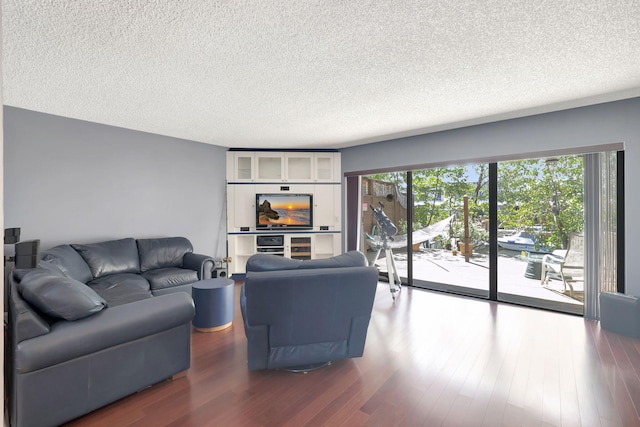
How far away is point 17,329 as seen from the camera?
1.66m

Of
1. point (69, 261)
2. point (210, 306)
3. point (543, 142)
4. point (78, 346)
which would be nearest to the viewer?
point (78, 346)

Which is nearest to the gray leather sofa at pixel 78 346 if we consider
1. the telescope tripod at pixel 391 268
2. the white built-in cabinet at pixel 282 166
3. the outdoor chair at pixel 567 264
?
the telescope tripod at pixel 391 268

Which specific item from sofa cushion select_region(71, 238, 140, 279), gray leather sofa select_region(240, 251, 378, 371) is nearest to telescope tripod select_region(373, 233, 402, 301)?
gray leather sofa select_region(240, 251, 378, 371)

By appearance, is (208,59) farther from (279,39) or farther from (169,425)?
(169,425)

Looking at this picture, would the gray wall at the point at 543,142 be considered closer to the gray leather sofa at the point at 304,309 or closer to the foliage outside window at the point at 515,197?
the foliage outside window at the point at 515,197

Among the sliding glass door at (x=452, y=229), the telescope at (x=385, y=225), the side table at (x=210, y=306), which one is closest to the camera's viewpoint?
the side table at (x=210, y=306)

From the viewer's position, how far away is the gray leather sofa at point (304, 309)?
7.00ft

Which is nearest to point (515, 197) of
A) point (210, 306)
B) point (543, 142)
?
point (543, 142)

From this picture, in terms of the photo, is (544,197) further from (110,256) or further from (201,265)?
(110,256)

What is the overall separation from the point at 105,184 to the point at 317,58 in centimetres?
348

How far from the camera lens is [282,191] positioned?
215 inches

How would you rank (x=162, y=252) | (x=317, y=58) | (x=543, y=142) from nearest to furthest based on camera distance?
(x=317, y=58) < (x=543, y=142) < (x=162, y=252)

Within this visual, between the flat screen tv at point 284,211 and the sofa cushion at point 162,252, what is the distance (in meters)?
1.33

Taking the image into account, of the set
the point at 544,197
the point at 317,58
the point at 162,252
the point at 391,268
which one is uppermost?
the point at 317,58
